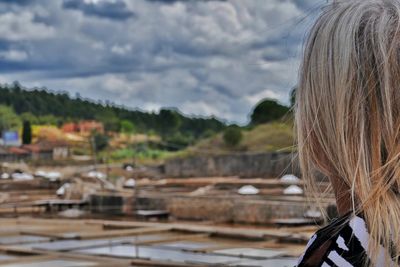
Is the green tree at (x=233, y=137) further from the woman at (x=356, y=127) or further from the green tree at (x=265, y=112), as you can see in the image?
the woman at (x=356, y=127)

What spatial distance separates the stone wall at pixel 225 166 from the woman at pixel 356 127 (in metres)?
30.1

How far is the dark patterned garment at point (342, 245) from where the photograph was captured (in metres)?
0.88

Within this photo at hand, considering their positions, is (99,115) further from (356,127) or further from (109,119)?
(356,127)

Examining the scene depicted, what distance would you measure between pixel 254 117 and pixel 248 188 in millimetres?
38413

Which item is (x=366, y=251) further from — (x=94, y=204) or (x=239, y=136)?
(x=239, y=136)

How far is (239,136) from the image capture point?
49188 mm

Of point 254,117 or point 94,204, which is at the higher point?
point 254,117

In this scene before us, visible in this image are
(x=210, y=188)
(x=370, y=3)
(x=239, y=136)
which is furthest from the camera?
(x=239, y=136)

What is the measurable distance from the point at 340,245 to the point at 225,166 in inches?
1401

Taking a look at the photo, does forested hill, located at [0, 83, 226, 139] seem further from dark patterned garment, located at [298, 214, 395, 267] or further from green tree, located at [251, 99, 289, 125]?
dark patterned garment, located at [298, 214, 395, 267]

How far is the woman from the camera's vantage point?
89cm

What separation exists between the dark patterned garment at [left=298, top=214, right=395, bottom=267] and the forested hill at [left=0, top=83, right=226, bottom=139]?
3149 inches

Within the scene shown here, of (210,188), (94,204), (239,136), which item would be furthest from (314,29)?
(239,136)

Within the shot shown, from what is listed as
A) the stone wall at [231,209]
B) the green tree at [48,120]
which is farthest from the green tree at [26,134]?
the stone wall at [231,209]
